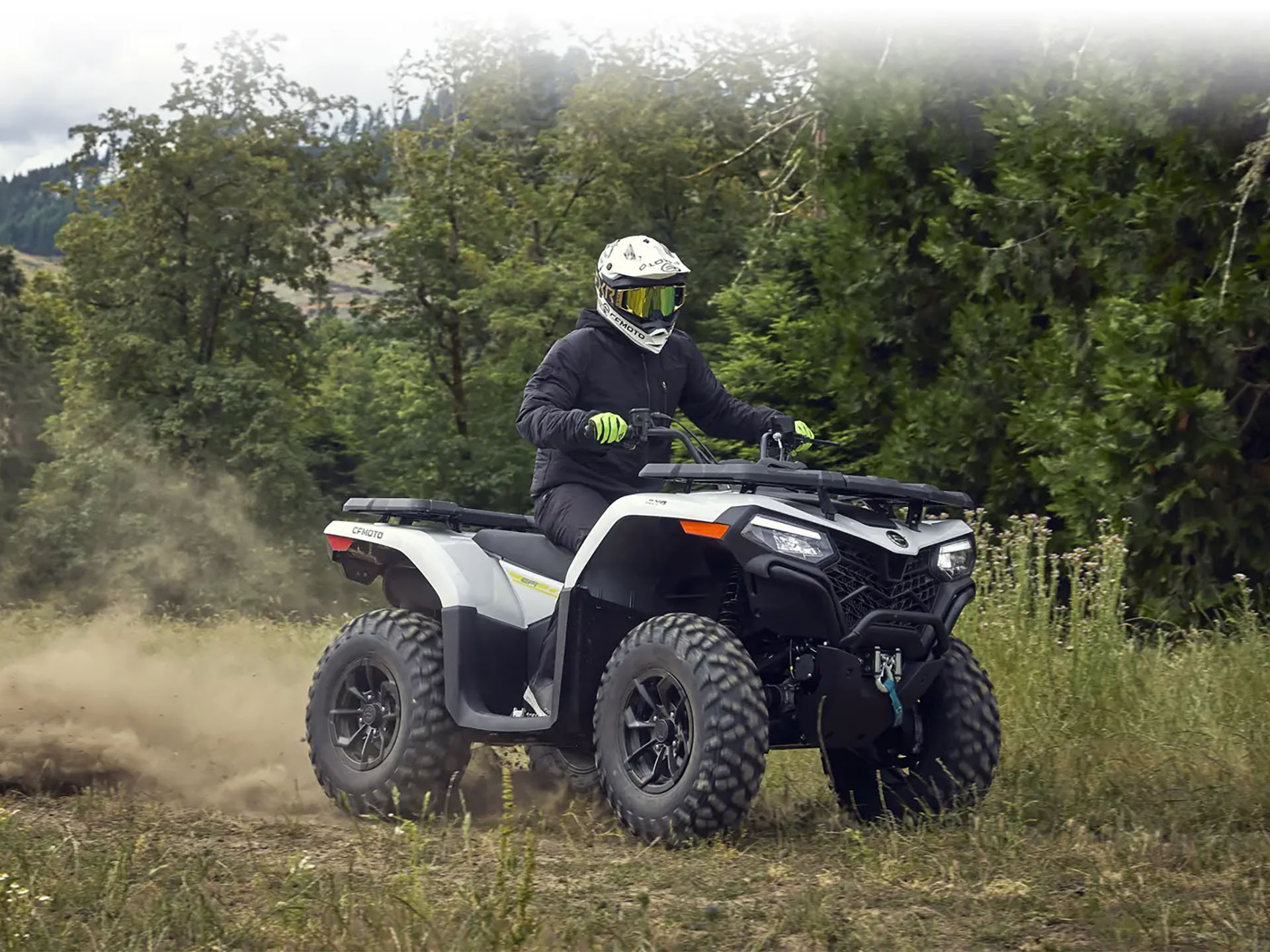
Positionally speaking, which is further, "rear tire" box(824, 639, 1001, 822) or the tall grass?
"rear tire" box(824, 639, 1001, 822)

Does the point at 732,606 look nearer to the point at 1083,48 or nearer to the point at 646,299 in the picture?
the point at 646,299

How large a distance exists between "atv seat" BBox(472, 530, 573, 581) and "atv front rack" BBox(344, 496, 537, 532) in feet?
0.41

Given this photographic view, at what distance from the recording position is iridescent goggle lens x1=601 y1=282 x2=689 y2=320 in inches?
250

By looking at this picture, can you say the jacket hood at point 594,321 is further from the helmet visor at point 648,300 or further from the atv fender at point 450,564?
the atv fender at point 450,564

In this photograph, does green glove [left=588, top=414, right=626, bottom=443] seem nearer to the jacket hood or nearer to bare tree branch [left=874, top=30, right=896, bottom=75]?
the jacket hood

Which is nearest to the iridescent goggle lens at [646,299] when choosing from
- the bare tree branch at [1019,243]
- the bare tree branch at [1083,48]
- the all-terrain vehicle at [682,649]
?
the all-terrain vehicle at [682,649]

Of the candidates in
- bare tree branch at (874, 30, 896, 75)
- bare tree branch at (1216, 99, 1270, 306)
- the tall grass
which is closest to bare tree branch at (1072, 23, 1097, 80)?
bare tree branch at (1216, 99, 1270, 306)

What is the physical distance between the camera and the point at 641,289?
20.8ft

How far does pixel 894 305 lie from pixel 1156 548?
5.47 m

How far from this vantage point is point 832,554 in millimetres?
5414

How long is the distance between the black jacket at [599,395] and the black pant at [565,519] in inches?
1.9

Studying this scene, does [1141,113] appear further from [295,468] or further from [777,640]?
[295,468]

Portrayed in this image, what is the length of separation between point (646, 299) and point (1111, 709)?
309 centimetres

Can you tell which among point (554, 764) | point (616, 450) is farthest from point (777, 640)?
point (554, 764)
